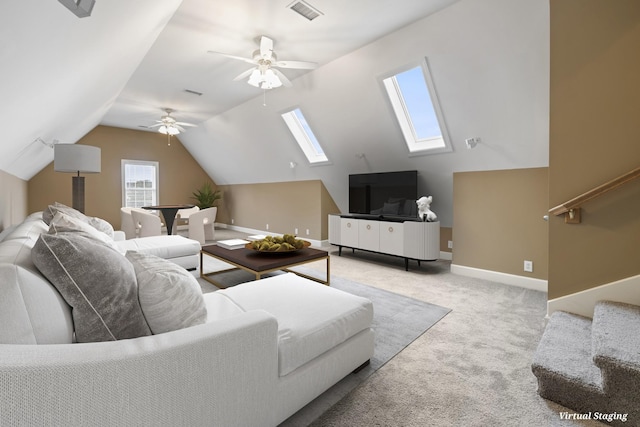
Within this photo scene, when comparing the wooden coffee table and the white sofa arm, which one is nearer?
the white sofa arm

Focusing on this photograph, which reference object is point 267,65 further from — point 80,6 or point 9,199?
point 9,199

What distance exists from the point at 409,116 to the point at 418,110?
0.16m

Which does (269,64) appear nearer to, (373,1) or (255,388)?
(373,1)

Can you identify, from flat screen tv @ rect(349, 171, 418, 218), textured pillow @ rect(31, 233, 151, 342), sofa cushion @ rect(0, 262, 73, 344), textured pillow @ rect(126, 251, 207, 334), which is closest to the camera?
sofa cushion @ rect(0, 262, 73, 344)

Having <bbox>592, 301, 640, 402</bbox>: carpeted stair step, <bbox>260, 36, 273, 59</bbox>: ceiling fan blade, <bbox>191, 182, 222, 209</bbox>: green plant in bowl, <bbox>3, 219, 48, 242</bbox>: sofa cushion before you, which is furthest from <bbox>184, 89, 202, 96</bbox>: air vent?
<bbox>592, 301, 640, 402</bbox>: carpeted stair step

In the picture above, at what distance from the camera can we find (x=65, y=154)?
356cm

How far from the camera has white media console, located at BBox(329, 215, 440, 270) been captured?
429 cm

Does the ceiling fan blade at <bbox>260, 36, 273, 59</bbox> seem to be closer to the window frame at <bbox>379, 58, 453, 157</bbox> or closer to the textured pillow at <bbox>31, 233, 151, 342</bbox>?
the window frame at <bbox>379, 58, 453, 157</bbox>

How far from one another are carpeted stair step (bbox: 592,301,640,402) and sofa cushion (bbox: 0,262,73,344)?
2.45 m

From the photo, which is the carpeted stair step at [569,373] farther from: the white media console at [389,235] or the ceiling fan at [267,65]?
the ceiling fan at [267,65]

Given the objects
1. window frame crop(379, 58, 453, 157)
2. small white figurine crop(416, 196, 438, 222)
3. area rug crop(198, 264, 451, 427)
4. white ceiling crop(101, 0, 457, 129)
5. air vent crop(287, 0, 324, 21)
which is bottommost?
area rug crop(198, 264, 451, 427)

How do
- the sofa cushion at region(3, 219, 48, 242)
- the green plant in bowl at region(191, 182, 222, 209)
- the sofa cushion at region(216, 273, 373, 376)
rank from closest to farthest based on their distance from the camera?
1. the sofa cushion at region(216, 273, 373, 376)
2. the sofa cushion at region(3, 219, 48, 242)
3. the green plant in bowl at region(191, 182, 222, 209)

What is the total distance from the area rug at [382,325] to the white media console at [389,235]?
113cm

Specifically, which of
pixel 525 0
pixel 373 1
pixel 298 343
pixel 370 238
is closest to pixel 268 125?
pixel 370 238
